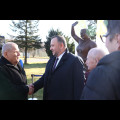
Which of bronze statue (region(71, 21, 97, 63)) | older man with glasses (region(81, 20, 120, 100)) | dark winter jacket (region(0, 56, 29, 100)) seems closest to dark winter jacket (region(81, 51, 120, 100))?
older man with glasses (region(81, 20, 120, 100))

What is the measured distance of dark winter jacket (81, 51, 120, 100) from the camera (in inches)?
39.5

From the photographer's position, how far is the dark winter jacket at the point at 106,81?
39.5 inches

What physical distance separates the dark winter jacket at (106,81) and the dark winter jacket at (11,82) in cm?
210

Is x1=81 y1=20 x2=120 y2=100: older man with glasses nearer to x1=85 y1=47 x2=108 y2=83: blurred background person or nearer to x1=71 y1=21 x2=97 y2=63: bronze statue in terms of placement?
x1=85 y1=47 x2=108 y2=83: blurred background person

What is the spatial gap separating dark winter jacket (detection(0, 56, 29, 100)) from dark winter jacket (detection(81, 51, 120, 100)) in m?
2.10

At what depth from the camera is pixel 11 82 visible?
2938 millimetres

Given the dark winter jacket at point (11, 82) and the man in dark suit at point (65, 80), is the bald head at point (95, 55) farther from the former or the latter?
the dark winter jacket at point (11, 82)

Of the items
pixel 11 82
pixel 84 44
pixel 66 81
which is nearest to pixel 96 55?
pixel 66 81

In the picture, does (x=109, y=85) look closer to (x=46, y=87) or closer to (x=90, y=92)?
(x=90, y=92)

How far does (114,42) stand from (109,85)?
0.36m

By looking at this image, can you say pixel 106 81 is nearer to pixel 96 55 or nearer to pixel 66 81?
pixel 96 55

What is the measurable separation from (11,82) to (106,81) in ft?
7.48

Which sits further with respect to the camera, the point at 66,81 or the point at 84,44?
the point at 84,44

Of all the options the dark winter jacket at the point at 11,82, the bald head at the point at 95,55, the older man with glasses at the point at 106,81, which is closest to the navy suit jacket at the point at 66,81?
the bald head at the point at 95,55
